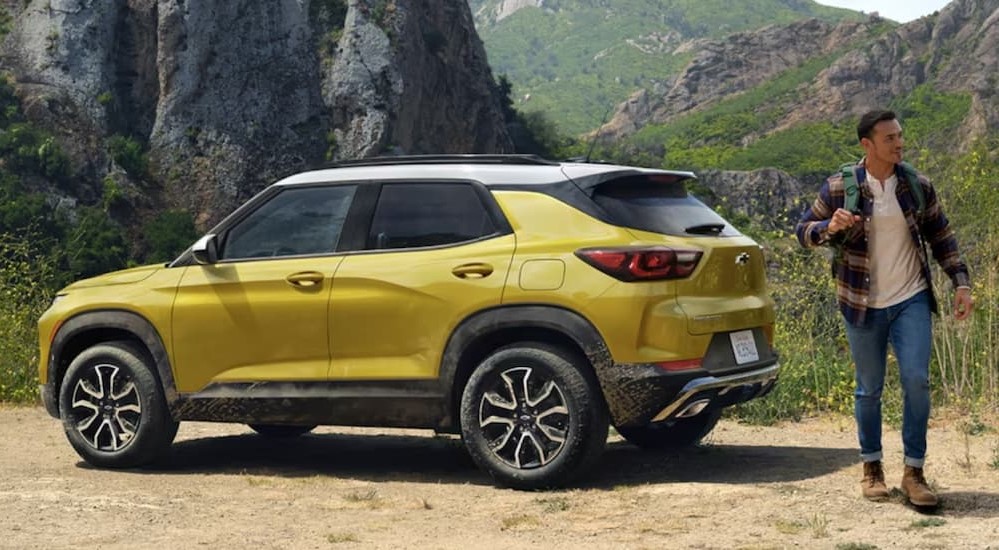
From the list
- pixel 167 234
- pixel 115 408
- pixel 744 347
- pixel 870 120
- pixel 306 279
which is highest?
pixel 870 120

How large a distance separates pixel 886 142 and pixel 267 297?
11.7 feet

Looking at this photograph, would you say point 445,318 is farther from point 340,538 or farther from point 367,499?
point 340,538

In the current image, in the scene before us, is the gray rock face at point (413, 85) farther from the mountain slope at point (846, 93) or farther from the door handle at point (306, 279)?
the door handle at point (306, 279)

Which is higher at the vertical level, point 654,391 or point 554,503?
point 654,391

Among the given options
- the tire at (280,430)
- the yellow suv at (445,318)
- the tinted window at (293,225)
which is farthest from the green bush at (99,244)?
the tinted window at (293,225)

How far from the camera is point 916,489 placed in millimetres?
5953

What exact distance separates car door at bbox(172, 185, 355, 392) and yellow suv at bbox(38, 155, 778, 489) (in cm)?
1

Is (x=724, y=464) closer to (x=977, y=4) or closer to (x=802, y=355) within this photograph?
(x=802, y=355)

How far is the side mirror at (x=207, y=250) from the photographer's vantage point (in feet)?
24.8

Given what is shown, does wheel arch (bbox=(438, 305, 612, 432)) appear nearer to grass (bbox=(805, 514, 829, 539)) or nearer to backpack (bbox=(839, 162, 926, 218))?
grass (bbox=(805, 514, 829, 539))

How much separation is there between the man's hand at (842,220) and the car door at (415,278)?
177 centimetres

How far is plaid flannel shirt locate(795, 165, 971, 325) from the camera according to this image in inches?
235

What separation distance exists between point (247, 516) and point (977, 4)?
180 meters

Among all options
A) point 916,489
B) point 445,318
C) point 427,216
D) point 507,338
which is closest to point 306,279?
point 427,216
